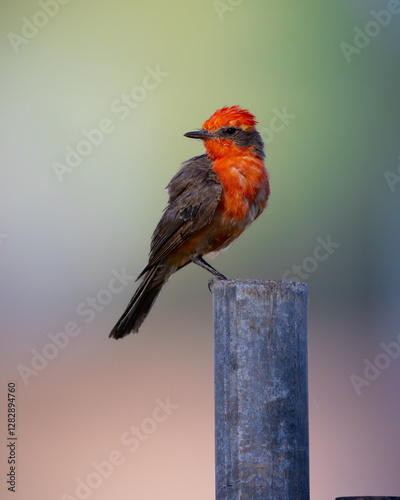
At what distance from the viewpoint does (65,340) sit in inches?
273

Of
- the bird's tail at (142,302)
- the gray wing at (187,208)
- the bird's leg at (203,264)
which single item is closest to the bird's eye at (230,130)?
the gray wing at (187,208)

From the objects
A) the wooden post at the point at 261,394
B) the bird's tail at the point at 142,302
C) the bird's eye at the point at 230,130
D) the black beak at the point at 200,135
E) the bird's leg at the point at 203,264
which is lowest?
the wooden post at the point at 261,394

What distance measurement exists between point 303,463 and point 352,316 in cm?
406

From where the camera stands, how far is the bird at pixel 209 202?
5.40 meters

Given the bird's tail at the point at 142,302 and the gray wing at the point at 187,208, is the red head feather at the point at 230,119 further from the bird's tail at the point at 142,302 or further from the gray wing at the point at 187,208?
the bird's tail at the point at 142,302

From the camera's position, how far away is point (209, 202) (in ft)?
17.6

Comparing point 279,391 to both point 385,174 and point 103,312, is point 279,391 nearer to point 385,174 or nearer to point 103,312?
point 103,312

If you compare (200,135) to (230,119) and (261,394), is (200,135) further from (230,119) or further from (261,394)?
(261,394)

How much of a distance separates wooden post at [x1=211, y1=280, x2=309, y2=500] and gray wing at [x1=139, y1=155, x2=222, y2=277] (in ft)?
6.20

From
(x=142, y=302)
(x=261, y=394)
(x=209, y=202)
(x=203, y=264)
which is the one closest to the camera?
(x=261, y=394)

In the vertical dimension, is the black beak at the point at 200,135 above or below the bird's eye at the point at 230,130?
below

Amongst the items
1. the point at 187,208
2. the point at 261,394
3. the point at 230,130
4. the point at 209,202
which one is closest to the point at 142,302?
the point at 187,208

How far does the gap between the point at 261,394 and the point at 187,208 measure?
224 cm

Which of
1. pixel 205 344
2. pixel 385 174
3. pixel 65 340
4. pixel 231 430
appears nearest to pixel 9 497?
pixel 65 340
